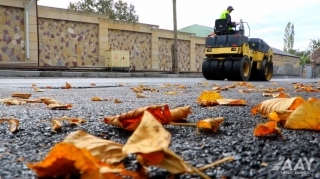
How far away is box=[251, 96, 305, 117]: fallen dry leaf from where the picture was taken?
1.55 meters

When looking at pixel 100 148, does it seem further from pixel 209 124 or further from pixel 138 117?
pixel 209 124

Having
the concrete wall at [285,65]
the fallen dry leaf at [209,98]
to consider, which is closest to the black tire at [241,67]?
the fallen dry leaf at [209,98]

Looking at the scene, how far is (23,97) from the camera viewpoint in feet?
10.4

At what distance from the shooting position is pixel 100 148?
898 millimetres

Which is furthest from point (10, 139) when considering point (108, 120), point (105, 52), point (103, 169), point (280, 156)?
point (105, 52)

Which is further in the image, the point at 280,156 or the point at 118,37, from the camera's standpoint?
the point at 118,37

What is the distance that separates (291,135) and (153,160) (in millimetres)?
693

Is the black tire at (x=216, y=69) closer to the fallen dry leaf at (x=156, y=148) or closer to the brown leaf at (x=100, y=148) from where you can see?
the brown leaf at (x=100, y=148)

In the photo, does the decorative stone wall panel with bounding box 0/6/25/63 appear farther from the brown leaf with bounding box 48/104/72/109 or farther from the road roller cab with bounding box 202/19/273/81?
the brown leaf with bounding box 48/104/72/109

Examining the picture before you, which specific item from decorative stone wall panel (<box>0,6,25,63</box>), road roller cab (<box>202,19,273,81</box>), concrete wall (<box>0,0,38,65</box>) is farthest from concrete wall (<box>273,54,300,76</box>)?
decorative stone wall panel (<box>0,6,25,63</box>)

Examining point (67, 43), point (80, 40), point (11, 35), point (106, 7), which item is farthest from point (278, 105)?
point (106, 7)

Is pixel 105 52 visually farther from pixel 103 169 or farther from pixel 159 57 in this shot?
pixel 103 169

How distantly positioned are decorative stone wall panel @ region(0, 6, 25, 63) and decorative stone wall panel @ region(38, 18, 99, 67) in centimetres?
98

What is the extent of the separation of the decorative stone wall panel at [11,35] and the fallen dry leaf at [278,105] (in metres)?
15.1
